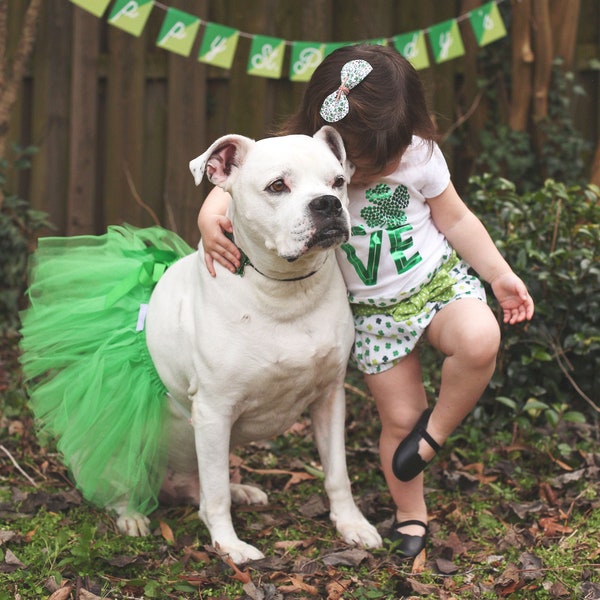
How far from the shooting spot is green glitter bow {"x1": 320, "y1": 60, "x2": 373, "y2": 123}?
2.77 meters

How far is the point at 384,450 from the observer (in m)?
3.09

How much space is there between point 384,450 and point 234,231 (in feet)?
2.98

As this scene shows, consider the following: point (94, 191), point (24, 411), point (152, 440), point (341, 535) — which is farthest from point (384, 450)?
point (94, 191)

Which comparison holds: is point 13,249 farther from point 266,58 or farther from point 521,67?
point 521,67

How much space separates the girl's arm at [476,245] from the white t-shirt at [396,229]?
2.2 inches

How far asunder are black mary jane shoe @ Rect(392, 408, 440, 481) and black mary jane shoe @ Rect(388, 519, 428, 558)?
0.19 metres

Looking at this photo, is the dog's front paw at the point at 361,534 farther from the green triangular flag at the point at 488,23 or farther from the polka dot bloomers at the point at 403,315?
the green triangular flag at the point at 488,23

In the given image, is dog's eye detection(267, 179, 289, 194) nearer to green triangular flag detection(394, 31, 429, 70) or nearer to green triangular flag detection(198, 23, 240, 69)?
green triangular flag detection(198, 23, 240, 69)

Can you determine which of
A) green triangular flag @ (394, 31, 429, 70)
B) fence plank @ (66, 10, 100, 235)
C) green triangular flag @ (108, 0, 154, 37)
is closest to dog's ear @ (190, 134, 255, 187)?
green triangular flag @ (108, 0, 154, 37)

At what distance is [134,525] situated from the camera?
310 centimetres

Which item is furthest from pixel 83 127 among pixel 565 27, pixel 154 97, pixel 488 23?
pixel 565 27

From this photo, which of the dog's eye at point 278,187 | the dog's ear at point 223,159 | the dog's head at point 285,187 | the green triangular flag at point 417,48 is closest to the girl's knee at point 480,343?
the dog's head at point 285,187

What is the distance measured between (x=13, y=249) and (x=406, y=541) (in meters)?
3.08

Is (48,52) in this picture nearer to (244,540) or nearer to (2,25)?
(2,25)
